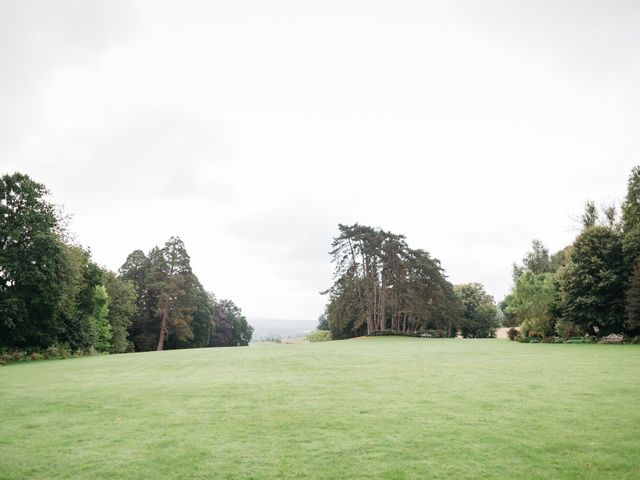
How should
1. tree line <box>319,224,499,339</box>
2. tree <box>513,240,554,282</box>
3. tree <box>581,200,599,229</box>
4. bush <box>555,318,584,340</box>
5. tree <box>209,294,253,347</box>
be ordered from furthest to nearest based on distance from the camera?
tree <box>209,294,253,347</box>, tree <box>513,240,554,282</box>, tree line <box>319,224,499,339</box>, tree <box>581,200,599,229</box>, bush <box>555,318,584,340</box>

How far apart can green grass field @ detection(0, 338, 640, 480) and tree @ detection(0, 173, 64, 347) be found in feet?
68.2

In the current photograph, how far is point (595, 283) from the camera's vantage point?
1385 inches

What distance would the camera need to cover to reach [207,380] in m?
14.4

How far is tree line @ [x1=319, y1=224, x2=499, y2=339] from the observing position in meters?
56.5

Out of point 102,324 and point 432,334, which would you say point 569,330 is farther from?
point 102,324

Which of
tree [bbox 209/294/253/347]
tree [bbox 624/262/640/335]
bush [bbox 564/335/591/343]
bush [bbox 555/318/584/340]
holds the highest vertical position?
tree [bbox 624/262/640/335]

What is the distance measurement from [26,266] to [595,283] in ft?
152

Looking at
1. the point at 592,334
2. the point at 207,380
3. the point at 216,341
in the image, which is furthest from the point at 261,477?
the point at 216,341

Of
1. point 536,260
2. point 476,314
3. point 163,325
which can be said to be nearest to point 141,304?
point 163,325

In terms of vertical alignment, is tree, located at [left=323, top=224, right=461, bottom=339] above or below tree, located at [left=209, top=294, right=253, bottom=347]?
above

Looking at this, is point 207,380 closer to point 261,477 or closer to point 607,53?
A: point 261,477

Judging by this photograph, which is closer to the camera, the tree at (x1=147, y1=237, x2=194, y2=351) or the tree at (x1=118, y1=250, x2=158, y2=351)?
the tree at (x1=147, y1=237, x2=194, y2=351)

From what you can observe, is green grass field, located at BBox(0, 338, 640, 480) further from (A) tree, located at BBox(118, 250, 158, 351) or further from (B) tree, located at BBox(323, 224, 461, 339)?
(A) tree, located at BBox(118, 250, 158, 351)

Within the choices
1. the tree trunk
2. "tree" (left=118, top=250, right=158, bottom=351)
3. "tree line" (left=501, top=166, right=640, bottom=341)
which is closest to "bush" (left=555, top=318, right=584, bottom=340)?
"tree line" (left=501, top=166, right=640, bottom=341)
